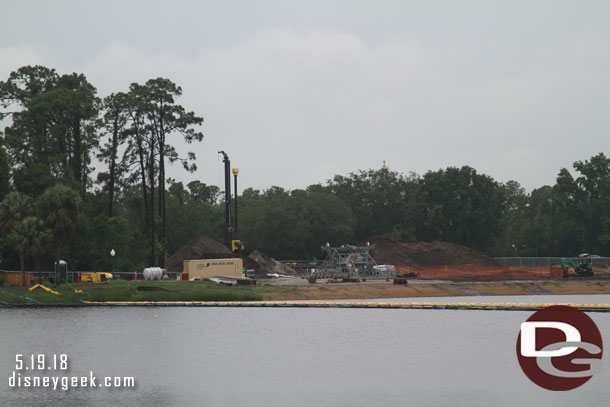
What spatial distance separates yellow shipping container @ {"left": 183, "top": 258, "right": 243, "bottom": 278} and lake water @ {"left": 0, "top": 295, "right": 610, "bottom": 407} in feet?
65.2

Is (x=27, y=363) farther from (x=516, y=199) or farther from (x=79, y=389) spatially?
(x=516, y=199)

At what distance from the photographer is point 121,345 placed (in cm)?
4478

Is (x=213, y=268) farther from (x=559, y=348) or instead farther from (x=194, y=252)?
(x=559, y=348)

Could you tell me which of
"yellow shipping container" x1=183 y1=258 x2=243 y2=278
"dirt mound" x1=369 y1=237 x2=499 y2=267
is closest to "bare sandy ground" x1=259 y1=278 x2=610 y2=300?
"yellow shipping container" x1=183 y1=258 x2=243 y2=278

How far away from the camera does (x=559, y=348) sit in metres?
41.1

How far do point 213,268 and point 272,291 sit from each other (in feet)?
54.1

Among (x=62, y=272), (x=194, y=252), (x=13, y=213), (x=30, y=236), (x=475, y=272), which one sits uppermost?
(x=13, y=213)

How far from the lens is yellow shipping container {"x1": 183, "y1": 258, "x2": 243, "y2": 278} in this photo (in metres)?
87.2

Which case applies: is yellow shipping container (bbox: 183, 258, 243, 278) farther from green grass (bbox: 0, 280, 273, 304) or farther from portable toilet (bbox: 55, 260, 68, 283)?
portable toilet (bbox: 55, 260, 68, 283)

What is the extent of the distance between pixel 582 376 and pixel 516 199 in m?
169

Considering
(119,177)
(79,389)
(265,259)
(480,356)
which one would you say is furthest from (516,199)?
(79,389)

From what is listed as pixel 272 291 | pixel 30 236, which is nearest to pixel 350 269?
pixel 272 291

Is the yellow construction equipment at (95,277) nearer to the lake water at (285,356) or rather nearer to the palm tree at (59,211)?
the palm tree at (59,211)

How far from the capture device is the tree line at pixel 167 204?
9056cm
